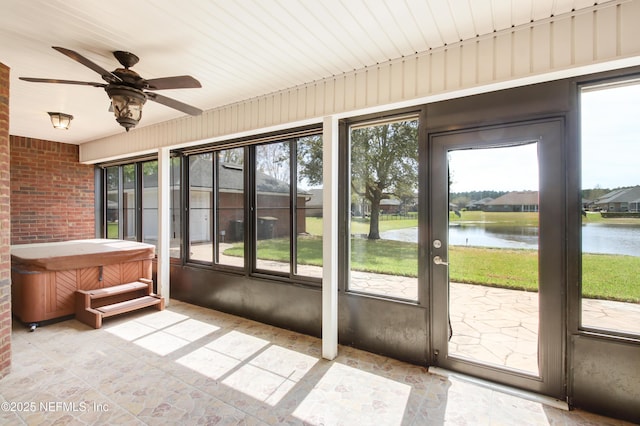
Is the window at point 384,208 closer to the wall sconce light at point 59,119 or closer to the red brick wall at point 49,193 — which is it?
the wall sconce light at point 59,119

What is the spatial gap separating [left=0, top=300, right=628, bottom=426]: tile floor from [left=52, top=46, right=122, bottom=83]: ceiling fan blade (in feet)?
7.97

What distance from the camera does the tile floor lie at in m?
2.16

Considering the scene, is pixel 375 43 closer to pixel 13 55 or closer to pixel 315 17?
pixel 315 17

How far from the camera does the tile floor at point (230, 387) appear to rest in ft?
7.07

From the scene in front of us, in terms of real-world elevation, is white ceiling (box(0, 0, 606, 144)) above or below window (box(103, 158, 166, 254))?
above

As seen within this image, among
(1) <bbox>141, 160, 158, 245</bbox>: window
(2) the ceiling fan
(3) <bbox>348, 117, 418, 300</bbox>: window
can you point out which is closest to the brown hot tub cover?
(1) <bbox>141, 160, 158, 245</bbox>: window

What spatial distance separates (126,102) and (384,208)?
2.51m

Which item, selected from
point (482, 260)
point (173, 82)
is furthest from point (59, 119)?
point (482, 260)

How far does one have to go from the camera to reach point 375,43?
244 cm

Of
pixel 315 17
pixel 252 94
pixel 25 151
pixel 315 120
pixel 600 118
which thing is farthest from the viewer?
pixel 25 151

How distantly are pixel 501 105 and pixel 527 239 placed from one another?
1136 mm

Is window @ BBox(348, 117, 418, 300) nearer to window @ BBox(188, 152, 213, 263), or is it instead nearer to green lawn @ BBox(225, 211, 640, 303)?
green lawn @ BBox(225, 211, 640, 303)

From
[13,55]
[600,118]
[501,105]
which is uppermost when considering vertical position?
[13,55]

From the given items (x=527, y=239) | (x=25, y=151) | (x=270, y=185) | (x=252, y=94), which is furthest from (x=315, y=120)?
(x=25, y=151)
